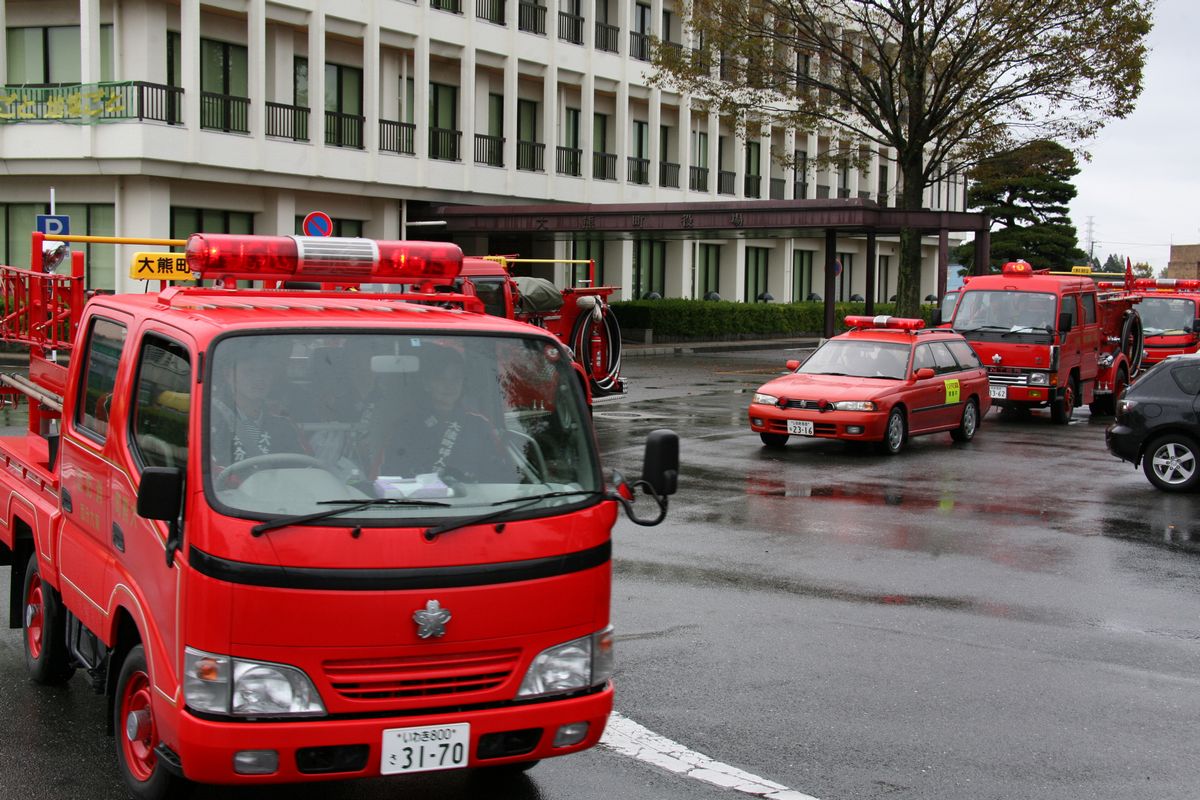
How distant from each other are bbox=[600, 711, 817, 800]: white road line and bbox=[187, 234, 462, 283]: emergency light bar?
93.6 inches

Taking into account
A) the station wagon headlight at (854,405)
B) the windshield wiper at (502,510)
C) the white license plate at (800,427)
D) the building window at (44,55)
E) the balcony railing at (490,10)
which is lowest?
the white license plate at (800,427)

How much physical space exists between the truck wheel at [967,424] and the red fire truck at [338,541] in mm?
14668

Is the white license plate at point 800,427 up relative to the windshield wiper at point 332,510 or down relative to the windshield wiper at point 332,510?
down

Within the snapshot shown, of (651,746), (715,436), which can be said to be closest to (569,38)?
(715,436)

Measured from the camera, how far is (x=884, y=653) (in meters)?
7.95

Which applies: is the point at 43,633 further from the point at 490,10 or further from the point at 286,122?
the point at 490,10

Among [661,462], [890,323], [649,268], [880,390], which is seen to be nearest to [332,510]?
[661,462]

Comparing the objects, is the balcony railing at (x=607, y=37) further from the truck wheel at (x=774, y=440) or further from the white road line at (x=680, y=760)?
the white road line at (x=680, y=760)

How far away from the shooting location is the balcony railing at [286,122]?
3519cm

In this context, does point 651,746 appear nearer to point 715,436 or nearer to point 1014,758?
point 1014,758

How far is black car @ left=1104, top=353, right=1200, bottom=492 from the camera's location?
14.7 m

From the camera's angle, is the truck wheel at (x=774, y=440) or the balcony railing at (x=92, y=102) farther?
the balcony railing at (x=92, y=102)

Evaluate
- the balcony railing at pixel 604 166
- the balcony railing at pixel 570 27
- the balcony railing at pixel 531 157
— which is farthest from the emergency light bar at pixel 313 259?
the balcony railing at pixel 604 166

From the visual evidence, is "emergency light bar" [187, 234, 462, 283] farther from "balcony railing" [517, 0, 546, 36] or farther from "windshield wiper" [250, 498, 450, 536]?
"balcony railing" [517, 0, 546, 36]
